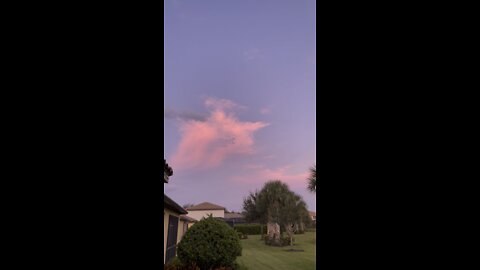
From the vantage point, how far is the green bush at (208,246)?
12422mm

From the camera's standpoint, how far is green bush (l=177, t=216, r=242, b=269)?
1242 cm

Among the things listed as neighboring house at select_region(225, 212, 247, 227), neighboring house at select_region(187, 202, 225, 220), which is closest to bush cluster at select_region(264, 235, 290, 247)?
neighboring house at select_region(225, 212, 247, 227)

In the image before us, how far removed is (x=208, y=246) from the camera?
12.5m

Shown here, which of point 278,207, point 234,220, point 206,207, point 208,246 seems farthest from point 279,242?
point 206,207

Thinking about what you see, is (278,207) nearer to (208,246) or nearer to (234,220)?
(234,220)

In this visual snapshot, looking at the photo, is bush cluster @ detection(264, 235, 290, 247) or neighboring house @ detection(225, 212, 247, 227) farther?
neighboring house @ detection(225, 212, 247, 227)

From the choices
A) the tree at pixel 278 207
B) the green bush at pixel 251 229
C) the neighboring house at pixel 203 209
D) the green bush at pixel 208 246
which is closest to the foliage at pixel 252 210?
the tree at pixel 278 207

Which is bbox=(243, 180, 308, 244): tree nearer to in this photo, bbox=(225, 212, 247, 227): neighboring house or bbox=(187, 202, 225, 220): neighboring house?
bbox=(225, 212, 247, 227): neighboring house

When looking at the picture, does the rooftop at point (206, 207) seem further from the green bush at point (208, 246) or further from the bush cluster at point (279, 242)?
the green bush at point (208, 246)

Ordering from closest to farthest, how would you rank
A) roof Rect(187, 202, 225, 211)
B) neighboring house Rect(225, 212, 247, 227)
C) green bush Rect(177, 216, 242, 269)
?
1. green bush Rect(177, 216, 242, 269)
2. neighboring house Rect(225, 212, 247, 227)
3. roof Rect(187, 202, 225, 211)
